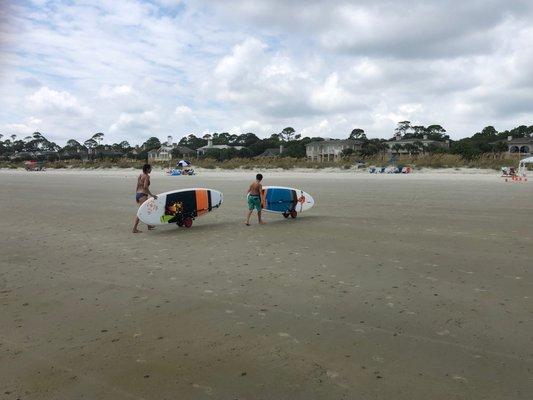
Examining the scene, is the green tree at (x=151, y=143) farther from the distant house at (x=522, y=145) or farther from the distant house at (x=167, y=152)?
the distant house at (x=522, y=145)

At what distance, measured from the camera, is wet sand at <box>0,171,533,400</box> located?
3523 mm

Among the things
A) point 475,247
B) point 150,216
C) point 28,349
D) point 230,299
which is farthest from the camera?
point 150,216

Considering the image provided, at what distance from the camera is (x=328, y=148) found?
84.1 m

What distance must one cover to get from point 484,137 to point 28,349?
85703mm

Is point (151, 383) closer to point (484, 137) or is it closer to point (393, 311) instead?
point (393, 311)

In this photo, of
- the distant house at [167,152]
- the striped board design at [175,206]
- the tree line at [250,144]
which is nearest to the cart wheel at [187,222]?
the striped board design at [175,206]

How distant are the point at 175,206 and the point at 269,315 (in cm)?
668

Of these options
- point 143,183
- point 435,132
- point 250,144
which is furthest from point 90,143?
point 143,183

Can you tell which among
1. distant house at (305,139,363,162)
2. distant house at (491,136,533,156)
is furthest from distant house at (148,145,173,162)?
distant house at (491,136,533,156)

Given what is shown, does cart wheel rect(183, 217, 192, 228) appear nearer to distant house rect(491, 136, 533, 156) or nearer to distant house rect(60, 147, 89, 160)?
distant house rect(491, 136, 533, 156)

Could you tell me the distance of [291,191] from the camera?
41.9 feet

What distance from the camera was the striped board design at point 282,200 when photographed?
12375 millimetres

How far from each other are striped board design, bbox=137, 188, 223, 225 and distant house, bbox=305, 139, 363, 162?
70.5 metres

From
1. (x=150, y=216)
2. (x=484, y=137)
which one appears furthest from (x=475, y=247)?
(x=484, y=137)
